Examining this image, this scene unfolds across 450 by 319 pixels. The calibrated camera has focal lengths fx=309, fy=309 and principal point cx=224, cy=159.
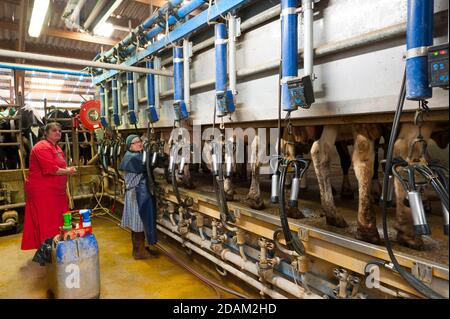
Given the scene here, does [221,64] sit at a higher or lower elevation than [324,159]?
higher

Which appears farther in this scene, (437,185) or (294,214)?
(294,214)

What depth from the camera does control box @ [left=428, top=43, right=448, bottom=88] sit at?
1.03 meters

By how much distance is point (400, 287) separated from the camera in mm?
1355

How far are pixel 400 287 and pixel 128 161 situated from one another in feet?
8.95

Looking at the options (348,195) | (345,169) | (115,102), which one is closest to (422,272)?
(348,195)

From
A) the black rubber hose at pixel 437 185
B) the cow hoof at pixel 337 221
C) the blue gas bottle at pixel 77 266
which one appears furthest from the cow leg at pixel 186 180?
the black rubber hose at pixel 437 185

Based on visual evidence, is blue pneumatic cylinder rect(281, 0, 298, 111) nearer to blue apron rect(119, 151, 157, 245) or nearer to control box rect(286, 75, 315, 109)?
control box rect(286, 75, 315, 109)

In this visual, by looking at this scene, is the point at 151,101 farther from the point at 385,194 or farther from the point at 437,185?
the point at 437,185

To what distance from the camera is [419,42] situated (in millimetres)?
1145

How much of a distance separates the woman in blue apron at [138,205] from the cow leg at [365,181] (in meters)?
2.25

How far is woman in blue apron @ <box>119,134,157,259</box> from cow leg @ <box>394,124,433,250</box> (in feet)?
8.09

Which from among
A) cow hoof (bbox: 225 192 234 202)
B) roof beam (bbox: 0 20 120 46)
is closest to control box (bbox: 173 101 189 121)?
cow hoof (bbox: 225 192 234 202)

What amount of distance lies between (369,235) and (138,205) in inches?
95.0

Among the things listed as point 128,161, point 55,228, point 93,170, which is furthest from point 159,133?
point 93,170
